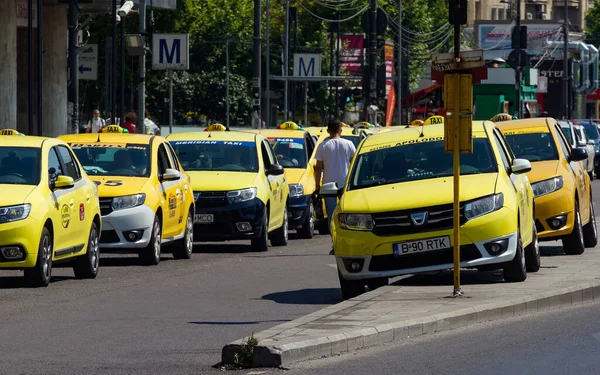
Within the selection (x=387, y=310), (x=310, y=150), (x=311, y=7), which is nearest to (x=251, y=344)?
(x=387, y=310)

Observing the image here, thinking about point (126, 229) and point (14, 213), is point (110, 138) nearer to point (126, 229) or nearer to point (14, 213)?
point (126, 229)

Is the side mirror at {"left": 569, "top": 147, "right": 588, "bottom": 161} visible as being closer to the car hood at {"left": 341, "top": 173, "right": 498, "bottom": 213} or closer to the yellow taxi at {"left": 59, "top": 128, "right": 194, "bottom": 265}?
the car hood at {"left": 341, "top": 173, "right": 498, "bottom": 213}

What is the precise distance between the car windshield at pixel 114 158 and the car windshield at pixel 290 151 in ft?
19.0

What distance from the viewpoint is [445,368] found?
986cm

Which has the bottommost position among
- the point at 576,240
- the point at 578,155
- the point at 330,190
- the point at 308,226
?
the point at 308,226

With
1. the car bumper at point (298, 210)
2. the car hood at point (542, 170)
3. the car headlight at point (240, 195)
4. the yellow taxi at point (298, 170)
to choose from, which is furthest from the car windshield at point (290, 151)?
the car hood at point (542, 170)

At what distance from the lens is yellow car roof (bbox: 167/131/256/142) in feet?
76.1

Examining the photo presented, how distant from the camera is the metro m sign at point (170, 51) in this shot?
3072 cm

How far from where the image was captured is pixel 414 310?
12484mm

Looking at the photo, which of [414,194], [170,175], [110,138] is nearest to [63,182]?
[170,175]

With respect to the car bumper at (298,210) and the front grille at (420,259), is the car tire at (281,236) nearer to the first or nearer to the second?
the car bumper at (298,210)

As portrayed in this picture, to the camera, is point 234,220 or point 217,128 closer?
point 234,220

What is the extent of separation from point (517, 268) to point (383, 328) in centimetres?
382

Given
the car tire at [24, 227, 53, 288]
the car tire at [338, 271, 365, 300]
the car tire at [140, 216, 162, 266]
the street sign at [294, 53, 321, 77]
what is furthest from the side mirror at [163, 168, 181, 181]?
the street sign at [294, 53, 321, 77]
